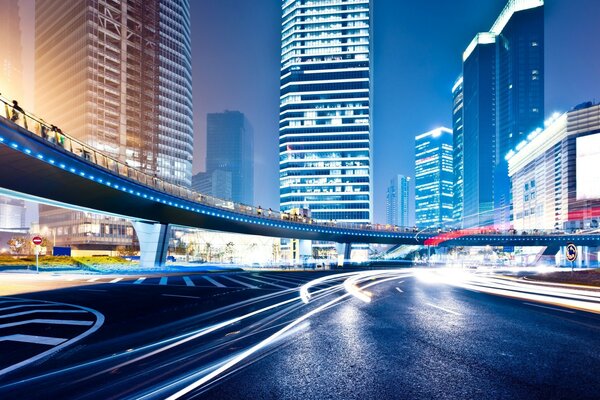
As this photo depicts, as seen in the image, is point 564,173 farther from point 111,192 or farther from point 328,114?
point 111,192

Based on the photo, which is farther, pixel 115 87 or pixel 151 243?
pixel 115 87

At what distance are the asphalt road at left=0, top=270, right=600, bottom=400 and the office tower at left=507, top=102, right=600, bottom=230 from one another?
439 ft

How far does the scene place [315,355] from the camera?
733 cm

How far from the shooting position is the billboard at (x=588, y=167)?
113m

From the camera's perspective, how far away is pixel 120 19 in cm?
11612

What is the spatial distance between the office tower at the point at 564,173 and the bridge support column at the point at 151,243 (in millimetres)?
131407

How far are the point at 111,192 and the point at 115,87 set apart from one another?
9841 cm

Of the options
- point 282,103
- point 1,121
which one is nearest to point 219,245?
point 282,103

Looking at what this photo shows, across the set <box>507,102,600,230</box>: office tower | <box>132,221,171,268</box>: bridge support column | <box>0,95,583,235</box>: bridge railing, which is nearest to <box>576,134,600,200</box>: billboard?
<box>507,102,600,230</box>: office tower

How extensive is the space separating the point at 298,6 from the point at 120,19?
75.8 metres

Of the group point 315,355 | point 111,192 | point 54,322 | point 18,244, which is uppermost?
point 111,192

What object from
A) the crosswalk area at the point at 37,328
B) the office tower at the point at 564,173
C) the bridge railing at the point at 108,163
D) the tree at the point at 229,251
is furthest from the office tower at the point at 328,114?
the crosswalk area at the point at 37,328

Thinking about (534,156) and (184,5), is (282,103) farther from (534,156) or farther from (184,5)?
(534,156)

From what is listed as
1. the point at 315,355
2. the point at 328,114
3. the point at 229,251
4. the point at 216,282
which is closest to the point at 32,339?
the point at 315,355
